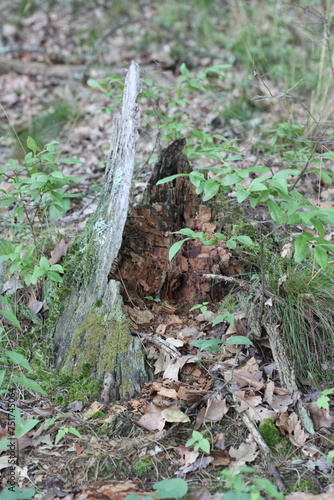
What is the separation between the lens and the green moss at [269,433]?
89.5 inches

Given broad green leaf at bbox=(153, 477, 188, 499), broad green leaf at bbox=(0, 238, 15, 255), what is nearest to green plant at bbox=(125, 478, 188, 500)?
broad green leaf at bbox=(153, 477, 188, 499)

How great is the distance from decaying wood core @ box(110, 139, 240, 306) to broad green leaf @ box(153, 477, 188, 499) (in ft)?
4.05

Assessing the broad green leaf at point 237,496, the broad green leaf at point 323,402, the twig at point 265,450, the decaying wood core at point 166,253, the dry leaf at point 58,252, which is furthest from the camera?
the dry leaf at point 58,252

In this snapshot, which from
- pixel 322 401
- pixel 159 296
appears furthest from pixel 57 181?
pixel 322 401

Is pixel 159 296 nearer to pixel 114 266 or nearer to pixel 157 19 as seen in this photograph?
pixel 114 266

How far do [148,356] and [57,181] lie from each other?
3.92ft

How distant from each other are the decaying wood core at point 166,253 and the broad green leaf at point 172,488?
123 centimetres

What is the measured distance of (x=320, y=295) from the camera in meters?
2.73

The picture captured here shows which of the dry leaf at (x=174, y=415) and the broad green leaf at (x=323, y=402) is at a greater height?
the broad green leaf at (x=323, y=402)

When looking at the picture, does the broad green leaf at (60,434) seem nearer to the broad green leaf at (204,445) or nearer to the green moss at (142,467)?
the green moss at (142,467)

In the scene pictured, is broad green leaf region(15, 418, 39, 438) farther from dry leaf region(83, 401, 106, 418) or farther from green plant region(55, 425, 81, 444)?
dry leaf region(83, 401, 106, 418)

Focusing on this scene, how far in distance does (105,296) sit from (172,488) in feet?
3.96

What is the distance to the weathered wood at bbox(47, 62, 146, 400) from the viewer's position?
8.55 feet

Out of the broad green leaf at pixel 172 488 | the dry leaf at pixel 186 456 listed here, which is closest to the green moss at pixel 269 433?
the dry leaf at pixel 186 456
